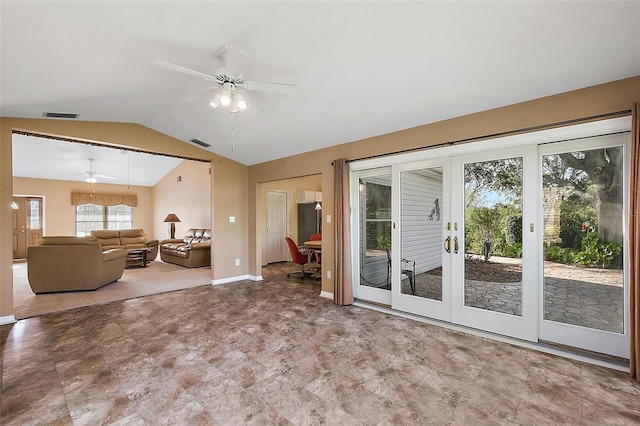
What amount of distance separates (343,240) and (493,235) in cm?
198

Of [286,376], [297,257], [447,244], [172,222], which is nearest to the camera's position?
[286,376]

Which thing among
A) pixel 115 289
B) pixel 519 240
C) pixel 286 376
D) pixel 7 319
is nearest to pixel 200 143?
pixel 115 289

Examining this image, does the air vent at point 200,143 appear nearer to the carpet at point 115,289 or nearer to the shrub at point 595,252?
the carpet at point 115,289

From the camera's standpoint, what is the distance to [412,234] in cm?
389

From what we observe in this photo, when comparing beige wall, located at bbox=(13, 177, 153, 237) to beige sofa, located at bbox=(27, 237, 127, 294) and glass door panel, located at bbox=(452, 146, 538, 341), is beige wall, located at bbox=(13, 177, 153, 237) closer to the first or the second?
beige sofa, located at bbox=(27, 237, 127, 294)

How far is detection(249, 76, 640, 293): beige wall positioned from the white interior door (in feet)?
6.70

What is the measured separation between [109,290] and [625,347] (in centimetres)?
717

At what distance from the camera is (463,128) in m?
3.26

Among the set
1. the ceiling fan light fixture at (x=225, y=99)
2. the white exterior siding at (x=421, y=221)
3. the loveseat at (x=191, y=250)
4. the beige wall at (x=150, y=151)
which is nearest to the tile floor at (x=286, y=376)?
the white exterior siding at (x=421, y=221)

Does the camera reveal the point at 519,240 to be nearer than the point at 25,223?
Yes

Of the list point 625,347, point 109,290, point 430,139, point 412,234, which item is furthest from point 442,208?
point 109,290

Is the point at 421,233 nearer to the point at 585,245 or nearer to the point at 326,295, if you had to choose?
the point at 585,245

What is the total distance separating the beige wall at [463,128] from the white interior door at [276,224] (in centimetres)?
204

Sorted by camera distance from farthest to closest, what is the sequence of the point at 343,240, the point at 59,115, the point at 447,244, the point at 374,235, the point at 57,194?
the point at 57,194
the point at 374,235
the point at 343,240
the point at 59,115
the point at 447,244
